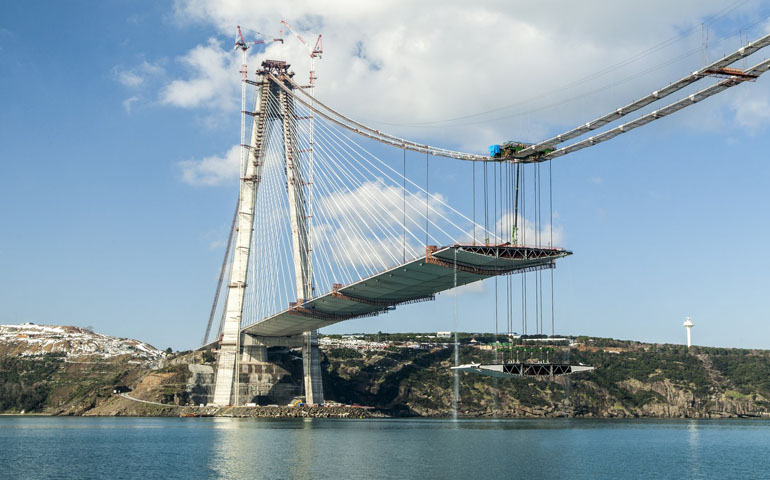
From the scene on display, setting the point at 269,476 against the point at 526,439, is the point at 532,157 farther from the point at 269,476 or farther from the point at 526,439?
the point at 269,476

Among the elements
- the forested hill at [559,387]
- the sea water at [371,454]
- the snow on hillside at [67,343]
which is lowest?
the sea water at [371,454]

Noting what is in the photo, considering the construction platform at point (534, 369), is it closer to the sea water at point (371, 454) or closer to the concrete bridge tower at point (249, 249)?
the sea water at point (371, 454)

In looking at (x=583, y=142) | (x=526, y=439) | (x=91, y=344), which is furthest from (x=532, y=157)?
(x=91, y=344)

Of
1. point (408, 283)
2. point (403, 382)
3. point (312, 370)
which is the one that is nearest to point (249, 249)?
point (312, 370)

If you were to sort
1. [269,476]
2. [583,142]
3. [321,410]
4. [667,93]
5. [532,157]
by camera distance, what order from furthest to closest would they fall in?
[321,410] < [532,157] < [583,142] < [667,93] < [269,476]

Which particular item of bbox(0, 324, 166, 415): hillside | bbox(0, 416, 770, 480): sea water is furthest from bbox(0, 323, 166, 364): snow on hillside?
bbox(0, 416, 770, 480): sea water

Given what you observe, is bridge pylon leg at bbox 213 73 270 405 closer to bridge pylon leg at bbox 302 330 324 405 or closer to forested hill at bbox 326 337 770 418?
bridge pylon leg at bbox 302 330 324 405

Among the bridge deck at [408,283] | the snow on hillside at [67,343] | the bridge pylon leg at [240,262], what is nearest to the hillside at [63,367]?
the snow on hillside at [67,343]
